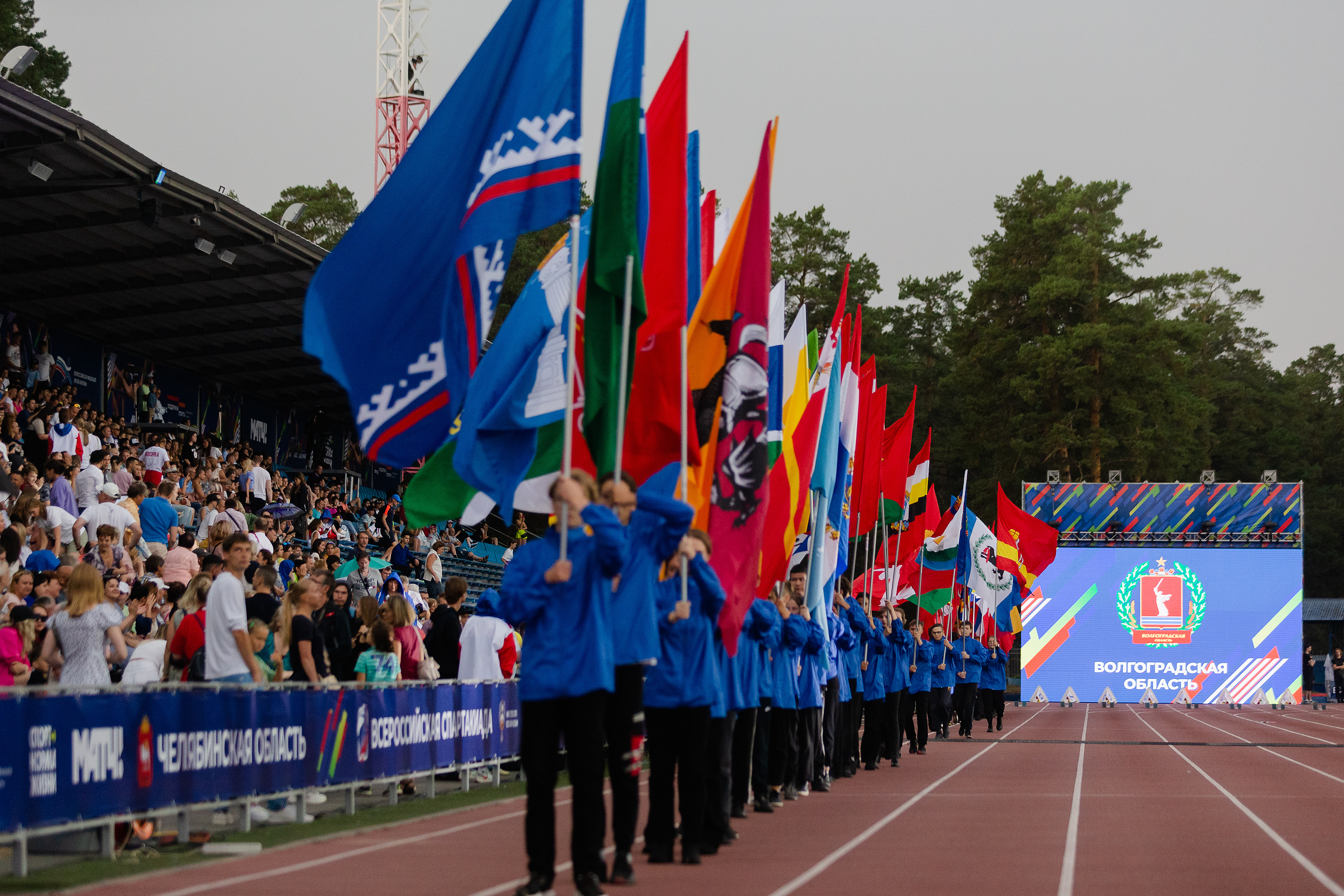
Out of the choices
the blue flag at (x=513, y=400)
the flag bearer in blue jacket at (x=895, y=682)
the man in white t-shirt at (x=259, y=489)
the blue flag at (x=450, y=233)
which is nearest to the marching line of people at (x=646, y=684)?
the blue flag at (x=513, y=400)

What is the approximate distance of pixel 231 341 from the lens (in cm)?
3062

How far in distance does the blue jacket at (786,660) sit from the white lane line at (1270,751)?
769 cm

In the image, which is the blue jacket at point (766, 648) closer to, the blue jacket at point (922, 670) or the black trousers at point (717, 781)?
the black trousers at point (717, 781)

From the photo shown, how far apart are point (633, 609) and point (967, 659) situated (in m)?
20.2

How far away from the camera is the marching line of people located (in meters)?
7.89

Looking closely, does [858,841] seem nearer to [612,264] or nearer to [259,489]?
[612,264]

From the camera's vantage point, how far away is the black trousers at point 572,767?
7836mm

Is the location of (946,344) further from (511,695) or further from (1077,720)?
(511,695)

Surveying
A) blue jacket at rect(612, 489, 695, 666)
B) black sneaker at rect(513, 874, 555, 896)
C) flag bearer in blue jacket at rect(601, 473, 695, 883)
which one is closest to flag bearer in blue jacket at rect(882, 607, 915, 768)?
flag bearer in blue jacket at rect(601, 473, 695, 883)

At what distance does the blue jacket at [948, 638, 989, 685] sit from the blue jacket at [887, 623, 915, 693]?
492 cm

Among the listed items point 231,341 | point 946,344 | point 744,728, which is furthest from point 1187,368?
point 744,728

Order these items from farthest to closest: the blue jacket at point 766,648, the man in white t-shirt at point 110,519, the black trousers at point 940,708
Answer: the black trousers at point 940,708 < the man in white t-shirt at point 110,519 < the blue jacket at point 766,648

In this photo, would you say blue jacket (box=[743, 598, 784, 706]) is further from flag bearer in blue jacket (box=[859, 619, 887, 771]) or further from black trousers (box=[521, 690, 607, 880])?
flag bearer in blue jacket (box=[859, 619, 887, 771])

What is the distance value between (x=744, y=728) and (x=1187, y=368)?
225 feet
